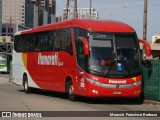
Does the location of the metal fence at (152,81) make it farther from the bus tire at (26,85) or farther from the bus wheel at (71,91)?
the bus tire at (26,85)

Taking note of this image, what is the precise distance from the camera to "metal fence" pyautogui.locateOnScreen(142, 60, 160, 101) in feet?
64.6

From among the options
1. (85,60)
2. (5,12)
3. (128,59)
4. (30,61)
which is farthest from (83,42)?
(5,12)

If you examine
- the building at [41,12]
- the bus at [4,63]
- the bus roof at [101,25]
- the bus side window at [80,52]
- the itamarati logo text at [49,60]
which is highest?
the building at [41,12]

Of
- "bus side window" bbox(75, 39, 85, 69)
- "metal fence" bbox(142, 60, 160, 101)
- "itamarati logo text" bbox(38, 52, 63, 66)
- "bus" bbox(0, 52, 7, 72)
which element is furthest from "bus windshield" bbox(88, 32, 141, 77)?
"bus" bbox(0, 52, 7, 72)

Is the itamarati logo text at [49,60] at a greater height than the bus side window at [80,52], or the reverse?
the bus side window at [80,52]

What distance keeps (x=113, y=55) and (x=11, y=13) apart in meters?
103

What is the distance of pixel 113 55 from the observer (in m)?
18.9

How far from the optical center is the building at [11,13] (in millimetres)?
108312

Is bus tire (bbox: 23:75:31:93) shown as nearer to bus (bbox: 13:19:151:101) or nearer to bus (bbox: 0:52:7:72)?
bus (bbox: 13:19:151:101)

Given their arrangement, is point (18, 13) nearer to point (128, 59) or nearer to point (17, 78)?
point (17, 78)

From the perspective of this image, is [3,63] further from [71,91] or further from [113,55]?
[113,55]

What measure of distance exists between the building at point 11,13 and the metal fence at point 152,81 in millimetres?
84524

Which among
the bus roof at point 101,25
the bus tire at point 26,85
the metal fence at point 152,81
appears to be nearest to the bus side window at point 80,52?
the bus roof at point 101,25

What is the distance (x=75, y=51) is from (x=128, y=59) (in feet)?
7.53
